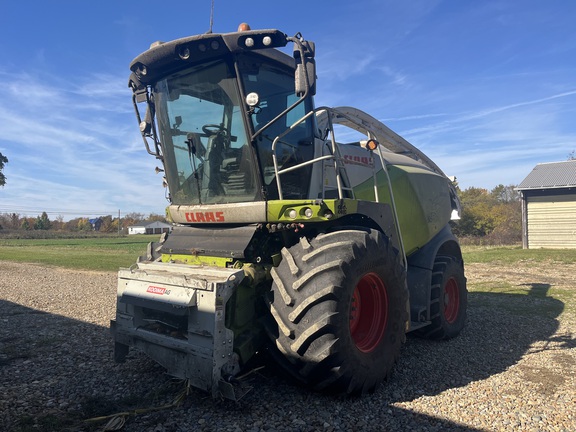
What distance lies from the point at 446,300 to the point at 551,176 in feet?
80.1

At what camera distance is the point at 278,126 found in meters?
4.69

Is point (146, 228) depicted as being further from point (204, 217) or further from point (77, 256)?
point (204, 217)

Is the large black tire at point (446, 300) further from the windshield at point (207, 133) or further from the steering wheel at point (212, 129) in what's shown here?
the steering wheel at point (212, 129)

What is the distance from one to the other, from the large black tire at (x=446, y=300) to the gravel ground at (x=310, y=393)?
0.78 ft

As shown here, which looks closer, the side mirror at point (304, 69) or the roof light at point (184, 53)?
the side mirror at point (304, 69)

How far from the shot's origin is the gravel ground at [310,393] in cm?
353

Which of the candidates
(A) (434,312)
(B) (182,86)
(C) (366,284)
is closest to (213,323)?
(C) (366,284)

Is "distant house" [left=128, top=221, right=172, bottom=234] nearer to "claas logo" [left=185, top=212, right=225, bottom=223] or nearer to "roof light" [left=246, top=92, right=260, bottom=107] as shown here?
"claas logo" [left=185, top=212, right=225, bottom=223]

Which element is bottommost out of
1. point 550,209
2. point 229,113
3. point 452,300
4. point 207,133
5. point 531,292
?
point 531,292

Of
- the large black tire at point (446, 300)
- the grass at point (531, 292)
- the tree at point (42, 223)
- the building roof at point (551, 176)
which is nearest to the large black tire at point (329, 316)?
the large black tire at point (446, 300)

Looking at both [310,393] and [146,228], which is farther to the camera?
[146,228]

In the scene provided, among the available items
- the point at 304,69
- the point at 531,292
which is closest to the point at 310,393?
the point at 304,69

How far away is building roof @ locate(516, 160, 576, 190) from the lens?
82.4ft

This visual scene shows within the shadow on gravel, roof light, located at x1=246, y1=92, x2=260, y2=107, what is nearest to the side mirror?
roof light, located at x1=246, y1=92, x2=260, y2=107
